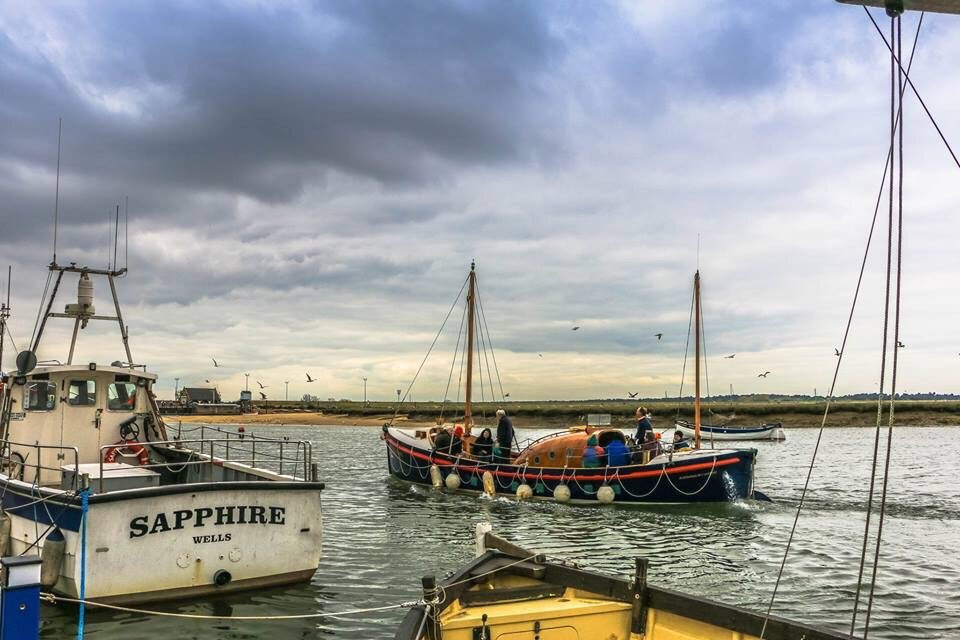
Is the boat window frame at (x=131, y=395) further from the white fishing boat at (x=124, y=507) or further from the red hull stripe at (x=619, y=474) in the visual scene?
the red hull stripe at (x=619, y=474)

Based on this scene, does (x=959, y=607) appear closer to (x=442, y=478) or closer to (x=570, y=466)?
(x=570, y=466)

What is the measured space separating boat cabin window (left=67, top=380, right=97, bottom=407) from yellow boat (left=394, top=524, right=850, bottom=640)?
1038 cm

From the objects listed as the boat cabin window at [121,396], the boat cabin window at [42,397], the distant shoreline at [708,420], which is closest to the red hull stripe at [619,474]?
the boat cabin window at [121,396]

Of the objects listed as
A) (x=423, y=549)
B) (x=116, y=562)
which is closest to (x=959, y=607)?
(x=423, y=549)

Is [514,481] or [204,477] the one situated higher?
[204,477]

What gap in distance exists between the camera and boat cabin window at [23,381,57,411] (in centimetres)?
1523

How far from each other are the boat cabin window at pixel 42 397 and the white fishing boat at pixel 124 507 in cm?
2

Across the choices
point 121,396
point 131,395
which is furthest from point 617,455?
point 121,396

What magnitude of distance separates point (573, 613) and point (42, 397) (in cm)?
1237

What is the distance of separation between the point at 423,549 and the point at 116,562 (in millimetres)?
8490

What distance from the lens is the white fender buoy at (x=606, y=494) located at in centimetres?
2542

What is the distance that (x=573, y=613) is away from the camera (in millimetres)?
7848

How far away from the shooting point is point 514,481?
2738cm

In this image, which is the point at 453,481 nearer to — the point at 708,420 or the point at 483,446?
the point at 483,446
